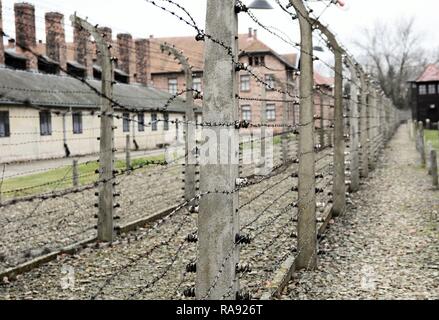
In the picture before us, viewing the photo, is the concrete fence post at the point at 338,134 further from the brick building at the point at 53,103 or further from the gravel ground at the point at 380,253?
the brick building at the point at 53,103

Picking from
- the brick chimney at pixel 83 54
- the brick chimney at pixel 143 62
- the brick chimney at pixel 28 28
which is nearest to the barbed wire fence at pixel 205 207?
the brick chimney at pixel 28 28

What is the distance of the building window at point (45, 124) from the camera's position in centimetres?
2578

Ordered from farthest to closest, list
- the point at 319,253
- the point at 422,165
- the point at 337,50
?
1. the point at 422,165
2. the point at 337,50
3. the point at 319,253

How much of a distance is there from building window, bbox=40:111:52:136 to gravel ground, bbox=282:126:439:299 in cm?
1804

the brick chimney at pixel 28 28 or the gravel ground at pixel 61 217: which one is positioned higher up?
the brick chimney at pixel 28 28

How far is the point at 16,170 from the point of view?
20.3 metres

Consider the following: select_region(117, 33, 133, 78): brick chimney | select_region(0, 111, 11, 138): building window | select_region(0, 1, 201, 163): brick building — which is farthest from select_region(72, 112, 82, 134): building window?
select_region(117, 33, 133, 78): brick chimney

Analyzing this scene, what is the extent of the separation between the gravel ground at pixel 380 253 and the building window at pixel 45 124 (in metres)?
18.0

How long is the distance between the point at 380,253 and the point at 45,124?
878 inches

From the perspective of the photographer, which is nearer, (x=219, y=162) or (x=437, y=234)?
(x=219, y=162)

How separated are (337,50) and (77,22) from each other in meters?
4.86

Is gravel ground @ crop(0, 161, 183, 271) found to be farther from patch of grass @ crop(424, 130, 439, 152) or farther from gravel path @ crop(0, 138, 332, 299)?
patch of grass @ crop(424, 130, 439, 152)
